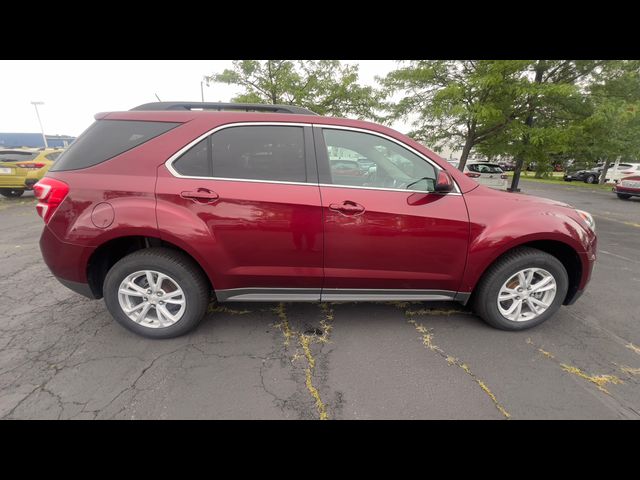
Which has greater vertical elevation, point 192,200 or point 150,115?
point 150,115

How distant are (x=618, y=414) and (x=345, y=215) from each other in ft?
7.24

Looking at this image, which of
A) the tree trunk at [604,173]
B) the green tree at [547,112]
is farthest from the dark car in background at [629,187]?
the tree trunk at [604,173]

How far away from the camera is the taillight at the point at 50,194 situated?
2.23m

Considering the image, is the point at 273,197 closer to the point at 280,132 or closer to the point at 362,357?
the point at 280,132

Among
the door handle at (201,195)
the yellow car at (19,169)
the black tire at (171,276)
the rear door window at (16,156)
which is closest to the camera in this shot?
the door handle at (201,195)

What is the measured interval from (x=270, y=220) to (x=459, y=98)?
784cm

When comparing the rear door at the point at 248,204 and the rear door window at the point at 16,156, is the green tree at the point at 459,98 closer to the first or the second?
the rear door at the point at 248,204

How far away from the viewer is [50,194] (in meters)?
2.24

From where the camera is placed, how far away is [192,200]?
2.23 metres

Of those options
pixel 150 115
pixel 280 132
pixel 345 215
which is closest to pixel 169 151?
pixel 150 115

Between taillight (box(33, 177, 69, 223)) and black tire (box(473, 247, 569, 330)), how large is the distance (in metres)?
3.55

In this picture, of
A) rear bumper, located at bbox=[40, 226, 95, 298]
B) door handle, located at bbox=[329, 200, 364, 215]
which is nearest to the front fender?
door handle, located at bbox=[329, 200, 364, 215]
